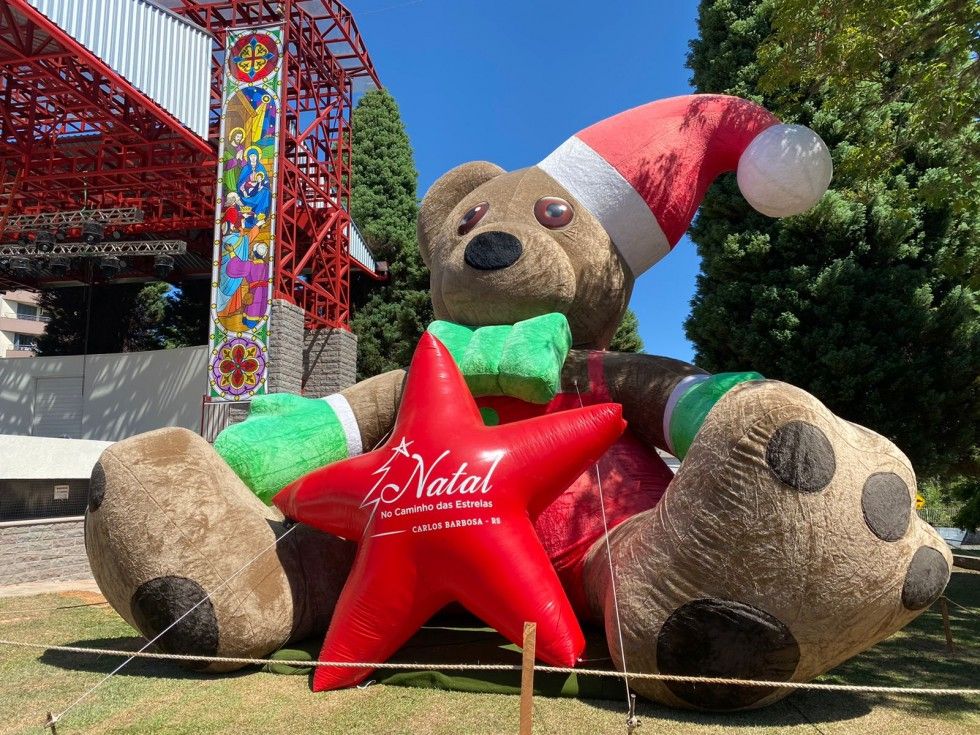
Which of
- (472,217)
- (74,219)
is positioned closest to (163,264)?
(74,219)

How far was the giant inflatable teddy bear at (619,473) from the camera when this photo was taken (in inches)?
104

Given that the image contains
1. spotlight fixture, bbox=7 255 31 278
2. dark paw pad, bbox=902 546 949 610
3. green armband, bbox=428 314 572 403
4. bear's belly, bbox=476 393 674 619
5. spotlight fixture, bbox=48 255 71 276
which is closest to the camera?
dark paw pad, bbox=902 546 949 610

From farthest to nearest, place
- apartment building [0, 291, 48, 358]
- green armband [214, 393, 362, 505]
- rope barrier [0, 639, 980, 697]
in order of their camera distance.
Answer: apartment building [0, 291, 48, 358] → green armband [214, 393, 362, 505] → rope barrier [0, 639, 980, 697]

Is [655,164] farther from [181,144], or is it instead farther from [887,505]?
[181,144]

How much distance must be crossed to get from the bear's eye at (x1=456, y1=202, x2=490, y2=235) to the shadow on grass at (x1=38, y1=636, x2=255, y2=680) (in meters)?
2.85

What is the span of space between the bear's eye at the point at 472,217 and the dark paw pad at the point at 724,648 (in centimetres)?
283

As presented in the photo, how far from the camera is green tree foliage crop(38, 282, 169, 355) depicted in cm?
2159

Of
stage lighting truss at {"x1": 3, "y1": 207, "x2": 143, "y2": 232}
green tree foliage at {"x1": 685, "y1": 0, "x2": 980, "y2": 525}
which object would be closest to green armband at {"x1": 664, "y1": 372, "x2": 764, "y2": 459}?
green tree foliage at {"x1": 685, "y1": 0, "x2": 980, "y2": 525}

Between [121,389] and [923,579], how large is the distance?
16377 millimetres

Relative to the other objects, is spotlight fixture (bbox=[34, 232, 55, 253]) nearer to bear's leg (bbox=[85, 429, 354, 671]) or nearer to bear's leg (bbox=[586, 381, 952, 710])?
bear's leg (bbox=[85, 429, 354, 671])

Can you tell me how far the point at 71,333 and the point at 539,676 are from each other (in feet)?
75.2

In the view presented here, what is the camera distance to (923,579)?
2.72m

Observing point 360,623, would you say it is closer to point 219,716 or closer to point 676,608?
point 219,716

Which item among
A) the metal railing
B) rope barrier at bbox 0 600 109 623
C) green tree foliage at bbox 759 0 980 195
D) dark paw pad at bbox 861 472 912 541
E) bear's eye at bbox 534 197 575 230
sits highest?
green tree foliage at bbox 759 0 980 195
